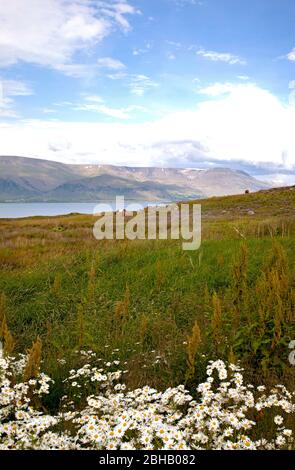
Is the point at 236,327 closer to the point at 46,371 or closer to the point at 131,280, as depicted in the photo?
the point at 46,371

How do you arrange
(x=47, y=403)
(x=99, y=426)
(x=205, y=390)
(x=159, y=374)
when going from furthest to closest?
1. (x=159, y=374)
2. (x=47, y=403)
3. (x=205, y=390)
4. (x=99, y=426)

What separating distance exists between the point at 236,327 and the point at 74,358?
106 inches

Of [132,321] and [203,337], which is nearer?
[203,337]

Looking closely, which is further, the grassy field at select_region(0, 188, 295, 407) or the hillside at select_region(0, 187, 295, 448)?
the grassy field at select_region(0, 188, 295, 407)

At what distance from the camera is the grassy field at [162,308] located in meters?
5.38

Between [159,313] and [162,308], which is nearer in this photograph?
[159,313]

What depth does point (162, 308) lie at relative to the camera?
789 centimetres

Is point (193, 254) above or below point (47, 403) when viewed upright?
above

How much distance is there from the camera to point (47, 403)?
504 cm

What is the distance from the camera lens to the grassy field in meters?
5.38

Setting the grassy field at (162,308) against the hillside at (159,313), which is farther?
the grassy field at (162,308)
